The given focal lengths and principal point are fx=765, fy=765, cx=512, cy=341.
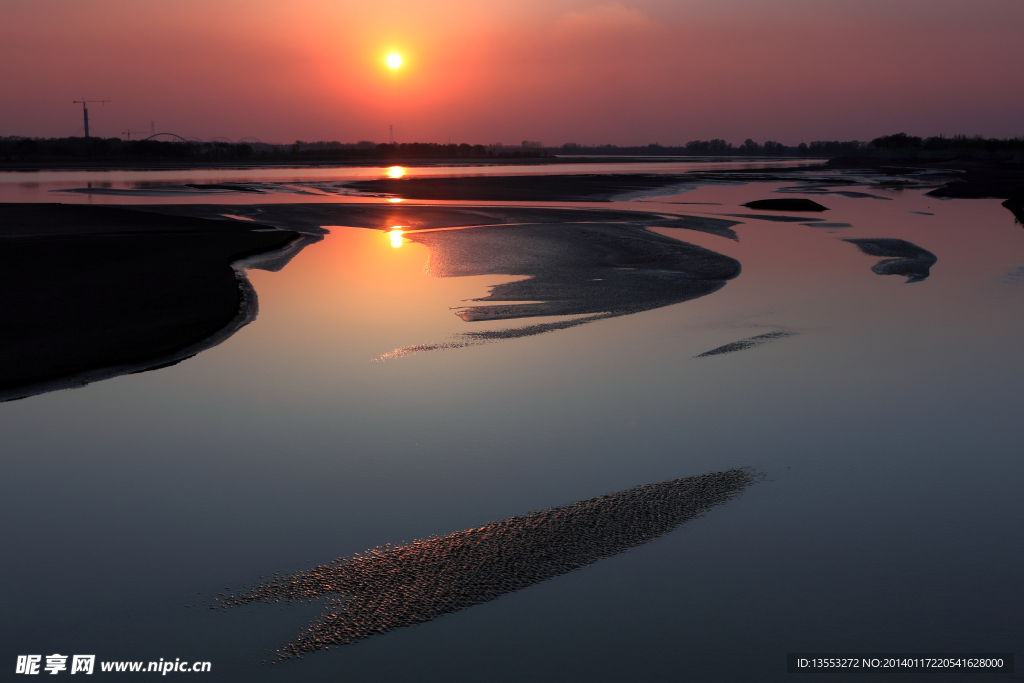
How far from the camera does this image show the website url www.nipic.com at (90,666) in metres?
4.91

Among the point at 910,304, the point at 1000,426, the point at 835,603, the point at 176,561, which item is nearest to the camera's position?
the point at 835,603

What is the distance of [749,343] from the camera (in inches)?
507

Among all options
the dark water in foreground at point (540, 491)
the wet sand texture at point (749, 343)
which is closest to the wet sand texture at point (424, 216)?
the wet sand texture at point (749, 343)

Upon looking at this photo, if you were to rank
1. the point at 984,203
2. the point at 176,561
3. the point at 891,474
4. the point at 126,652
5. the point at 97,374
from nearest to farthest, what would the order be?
the point at 126,652, the point at 176,561, the point at 891,474, the point at 97,374, the point at 984,203

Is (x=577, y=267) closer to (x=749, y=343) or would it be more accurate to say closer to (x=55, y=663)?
(x=749, y=343)

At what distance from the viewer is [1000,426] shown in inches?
361

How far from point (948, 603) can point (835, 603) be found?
0.83 meters

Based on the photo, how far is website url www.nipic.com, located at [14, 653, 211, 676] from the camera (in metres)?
4.91

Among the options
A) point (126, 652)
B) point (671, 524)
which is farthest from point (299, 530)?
point (671, 524)

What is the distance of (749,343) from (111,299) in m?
12.0

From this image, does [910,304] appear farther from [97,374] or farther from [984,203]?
[984,203]

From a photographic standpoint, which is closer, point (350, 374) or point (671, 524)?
point (671, 524)

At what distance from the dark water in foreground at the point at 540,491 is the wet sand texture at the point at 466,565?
0.04 meters

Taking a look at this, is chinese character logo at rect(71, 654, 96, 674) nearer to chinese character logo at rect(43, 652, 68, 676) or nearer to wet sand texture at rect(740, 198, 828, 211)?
chinese character logo at rect(43, 652, 68, 676)
